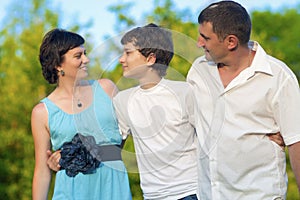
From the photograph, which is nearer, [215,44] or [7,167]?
[215,44]

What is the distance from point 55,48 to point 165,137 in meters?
0.88

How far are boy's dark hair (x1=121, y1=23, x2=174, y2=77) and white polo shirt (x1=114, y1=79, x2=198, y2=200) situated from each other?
97 mm

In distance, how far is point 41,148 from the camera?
4.05 meters

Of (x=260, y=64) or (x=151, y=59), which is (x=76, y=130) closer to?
(x=151, y=59)

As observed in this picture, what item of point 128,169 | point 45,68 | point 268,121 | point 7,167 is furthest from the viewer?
point 7,167

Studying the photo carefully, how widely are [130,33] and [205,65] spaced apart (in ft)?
1.31

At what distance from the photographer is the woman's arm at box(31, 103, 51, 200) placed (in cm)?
405

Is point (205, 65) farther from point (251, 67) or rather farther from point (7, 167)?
point (7, 167)

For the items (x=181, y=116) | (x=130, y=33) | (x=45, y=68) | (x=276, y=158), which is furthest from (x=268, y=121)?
(x=45, y=68)

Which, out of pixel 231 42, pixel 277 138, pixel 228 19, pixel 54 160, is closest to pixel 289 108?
pixel 277 138

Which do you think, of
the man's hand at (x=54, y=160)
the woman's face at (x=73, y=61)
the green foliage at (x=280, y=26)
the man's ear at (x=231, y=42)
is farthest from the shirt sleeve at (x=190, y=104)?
the green foliage at (x=280, y=26)

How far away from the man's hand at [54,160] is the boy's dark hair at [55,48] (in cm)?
40

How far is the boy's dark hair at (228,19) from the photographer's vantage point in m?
3.50

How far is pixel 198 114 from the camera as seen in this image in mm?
3557
